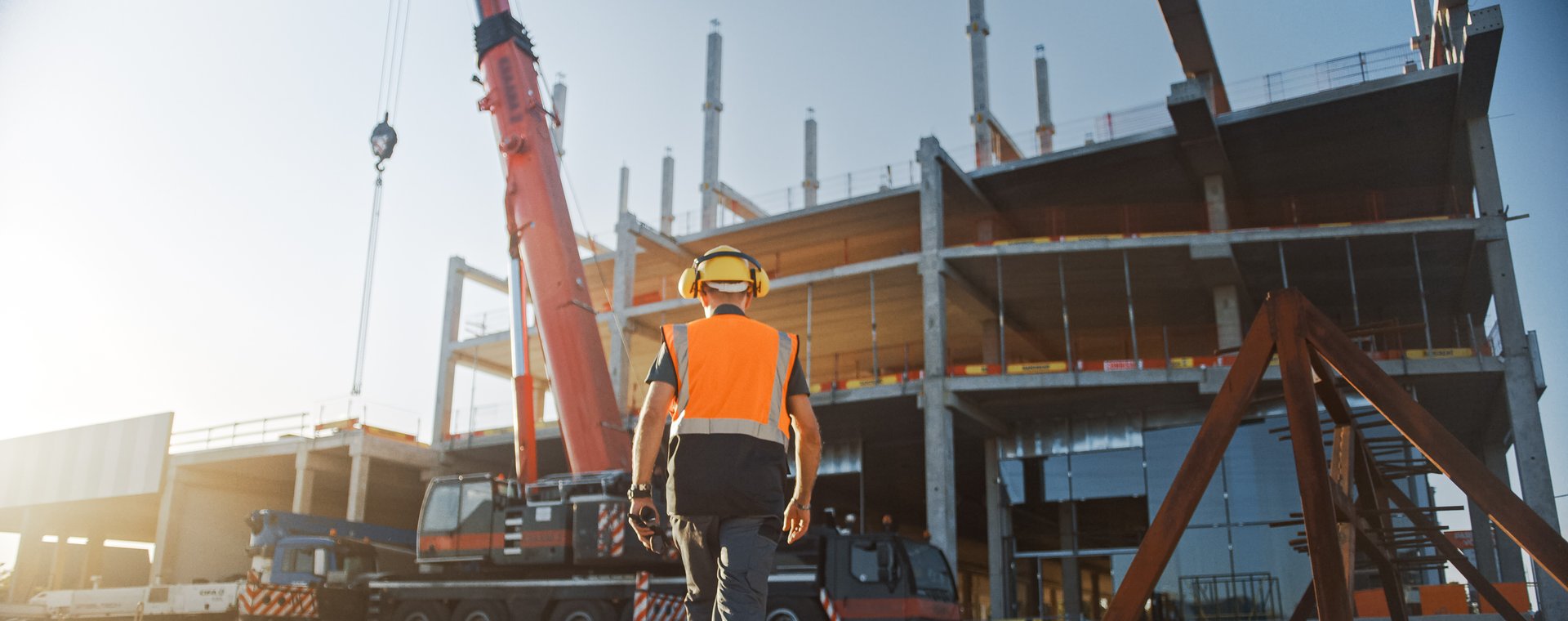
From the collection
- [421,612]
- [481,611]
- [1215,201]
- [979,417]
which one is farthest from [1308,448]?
[1215,201]

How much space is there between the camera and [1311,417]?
4.20 m

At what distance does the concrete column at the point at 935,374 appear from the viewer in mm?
23031

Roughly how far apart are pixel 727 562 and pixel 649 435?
18.5 inches

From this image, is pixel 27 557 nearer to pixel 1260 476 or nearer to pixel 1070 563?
pixel 1070 563

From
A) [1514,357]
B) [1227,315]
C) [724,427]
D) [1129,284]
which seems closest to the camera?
[724,427]

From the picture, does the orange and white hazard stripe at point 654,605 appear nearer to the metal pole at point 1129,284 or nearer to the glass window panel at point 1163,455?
the metal pole at point 1129,284

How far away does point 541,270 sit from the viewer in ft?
48.3

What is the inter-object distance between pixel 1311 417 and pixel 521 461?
12.3 m

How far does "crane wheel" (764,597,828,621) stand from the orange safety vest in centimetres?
976

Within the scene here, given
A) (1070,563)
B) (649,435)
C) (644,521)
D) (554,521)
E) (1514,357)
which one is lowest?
(644,521)

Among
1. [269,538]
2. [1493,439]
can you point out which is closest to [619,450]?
[269,538]

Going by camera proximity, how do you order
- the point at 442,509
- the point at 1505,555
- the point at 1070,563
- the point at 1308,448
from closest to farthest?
the point at 1308,448 → the point at 442,509 → the point at 1505,555 → the point at 1070,563

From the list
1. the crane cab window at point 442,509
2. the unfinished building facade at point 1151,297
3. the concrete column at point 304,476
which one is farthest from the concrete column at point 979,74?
the concrete column at point 304,476

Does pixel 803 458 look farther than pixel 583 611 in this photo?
No
